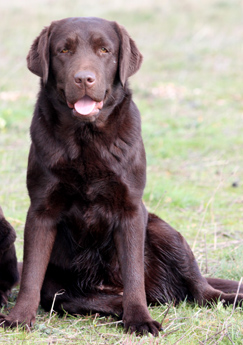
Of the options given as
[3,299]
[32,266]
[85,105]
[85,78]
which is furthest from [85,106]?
[3,299]

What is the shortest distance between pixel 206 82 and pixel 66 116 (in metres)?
8.74

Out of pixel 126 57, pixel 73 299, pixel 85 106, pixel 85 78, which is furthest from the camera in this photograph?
pixel 73 299

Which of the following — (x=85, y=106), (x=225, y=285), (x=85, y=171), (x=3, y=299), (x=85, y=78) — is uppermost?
(x=85, y=78)

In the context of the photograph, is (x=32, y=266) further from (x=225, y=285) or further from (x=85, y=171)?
(x=225, y=285)

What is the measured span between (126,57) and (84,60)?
324mm

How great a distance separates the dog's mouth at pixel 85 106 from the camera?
326 centimetres

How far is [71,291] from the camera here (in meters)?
3.62

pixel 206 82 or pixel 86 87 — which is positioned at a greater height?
pixel 86 87

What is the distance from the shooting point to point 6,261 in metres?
3.85

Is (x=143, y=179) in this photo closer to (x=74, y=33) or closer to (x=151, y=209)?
(x=74, y=33)

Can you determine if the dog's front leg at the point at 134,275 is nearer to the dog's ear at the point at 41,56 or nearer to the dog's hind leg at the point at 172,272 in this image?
the dog's hind leg at the point at 172,272

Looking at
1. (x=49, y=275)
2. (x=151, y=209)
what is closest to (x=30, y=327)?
(x=49, y=275)

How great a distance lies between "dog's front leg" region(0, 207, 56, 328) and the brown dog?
482 millimetres

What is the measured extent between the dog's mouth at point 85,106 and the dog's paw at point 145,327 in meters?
1.17
